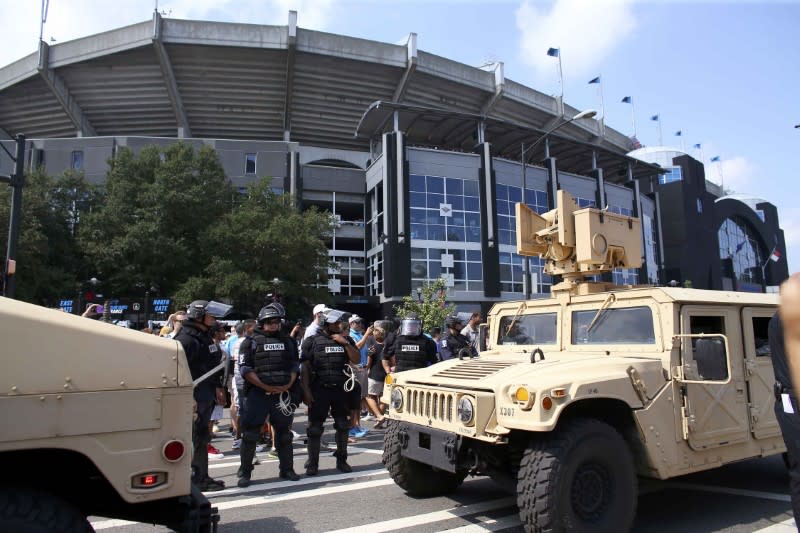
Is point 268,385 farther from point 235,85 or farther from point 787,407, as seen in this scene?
point 235,85

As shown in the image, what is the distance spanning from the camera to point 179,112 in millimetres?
39312

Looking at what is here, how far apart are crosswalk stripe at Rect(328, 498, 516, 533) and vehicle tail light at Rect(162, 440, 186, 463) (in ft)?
6.94

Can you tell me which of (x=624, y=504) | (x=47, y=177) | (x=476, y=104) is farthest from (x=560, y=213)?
(x=476, y=104)

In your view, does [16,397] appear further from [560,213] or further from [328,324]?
[560,213]

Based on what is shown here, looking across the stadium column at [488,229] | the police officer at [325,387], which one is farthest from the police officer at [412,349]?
the stadium column at [488,229]

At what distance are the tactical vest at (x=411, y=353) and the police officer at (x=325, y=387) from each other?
1344mm

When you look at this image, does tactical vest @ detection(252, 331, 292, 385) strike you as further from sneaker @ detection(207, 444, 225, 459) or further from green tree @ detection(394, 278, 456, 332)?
green tree @ detection(394, 278, 456, 332)

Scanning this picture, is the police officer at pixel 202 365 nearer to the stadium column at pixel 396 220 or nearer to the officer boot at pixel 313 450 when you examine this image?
the officer boot at pixel 313 450

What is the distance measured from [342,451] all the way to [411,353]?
1.86 m

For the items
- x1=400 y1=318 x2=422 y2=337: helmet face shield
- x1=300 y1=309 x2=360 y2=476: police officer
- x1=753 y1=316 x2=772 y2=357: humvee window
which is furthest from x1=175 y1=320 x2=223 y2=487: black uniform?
x1=753 y1=316 x2=772 y2=357: humvee window

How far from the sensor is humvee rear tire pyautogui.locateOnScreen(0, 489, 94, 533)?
208 cm

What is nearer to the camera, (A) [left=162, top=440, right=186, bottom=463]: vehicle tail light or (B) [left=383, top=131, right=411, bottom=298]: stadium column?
(A) [left=162, top=440, right=186, bottom=463]: vehicle tail light

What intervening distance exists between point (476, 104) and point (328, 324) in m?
39.3

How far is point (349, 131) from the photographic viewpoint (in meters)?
42.4
